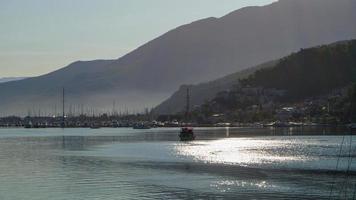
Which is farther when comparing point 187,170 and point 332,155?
point 332,155

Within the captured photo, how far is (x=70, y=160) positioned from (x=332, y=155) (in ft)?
89.2

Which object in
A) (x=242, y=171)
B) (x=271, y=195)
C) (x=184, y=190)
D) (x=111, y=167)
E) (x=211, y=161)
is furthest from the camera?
(x=211, y=161)

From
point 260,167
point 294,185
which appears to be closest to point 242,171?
point 260,167

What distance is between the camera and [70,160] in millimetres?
69562

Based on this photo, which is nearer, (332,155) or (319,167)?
(319,167)

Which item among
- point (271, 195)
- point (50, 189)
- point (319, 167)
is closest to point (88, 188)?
point (50, 189)

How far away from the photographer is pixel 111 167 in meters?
59.9

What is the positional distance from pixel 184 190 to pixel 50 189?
→ 8906 millimetres

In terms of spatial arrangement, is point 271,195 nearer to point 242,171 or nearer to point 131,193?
point 131,193

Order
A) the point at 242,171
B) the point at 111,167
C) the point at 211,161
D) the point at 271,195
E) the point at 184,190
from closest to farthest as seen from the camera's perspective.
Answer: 1. the point at 271,195
2. the point at 184,190
3. the point at 242,171
4. the point at 111,167
5. the point at 211,161

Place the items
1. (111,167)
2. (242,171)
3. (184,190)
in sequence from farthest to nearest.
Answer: (111,167) → (242,171) → (184,190)

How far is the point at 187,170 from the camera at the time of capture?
185ft

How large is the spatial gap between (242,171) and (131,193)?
597 inches

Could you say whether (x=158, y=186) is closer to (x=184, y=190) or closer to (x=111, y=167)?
(x=184, y=190)
